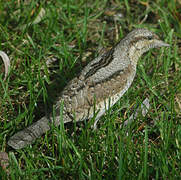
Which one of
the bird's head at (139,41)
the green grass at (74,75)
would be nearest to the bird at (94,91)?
the bird's head at (139,41)

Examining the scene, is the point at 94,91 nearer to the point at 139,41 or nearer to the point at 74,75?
the point at 74,75

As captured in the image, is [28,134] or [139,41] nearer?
[28,134]

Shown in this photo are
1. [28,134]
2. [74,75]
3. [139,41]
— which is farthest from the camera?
[74,75]

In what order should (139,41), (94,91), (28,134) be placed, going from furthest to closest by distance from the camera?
(139,41) < (94,91) < (28,134)

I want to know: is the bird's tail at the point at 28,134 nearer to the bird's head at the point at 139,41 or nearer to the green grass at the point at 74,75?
the green grass at the point at 74,75

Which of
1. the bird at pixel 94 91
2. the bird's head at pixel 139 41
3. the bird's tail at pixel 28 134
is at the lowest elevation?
the bird's tail at pixel 28 134

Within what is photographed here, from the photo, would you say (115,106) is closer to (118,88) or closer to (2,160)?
(118,88)

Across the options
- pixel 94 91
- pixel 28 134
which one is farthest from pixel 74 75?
pixel 28 134
